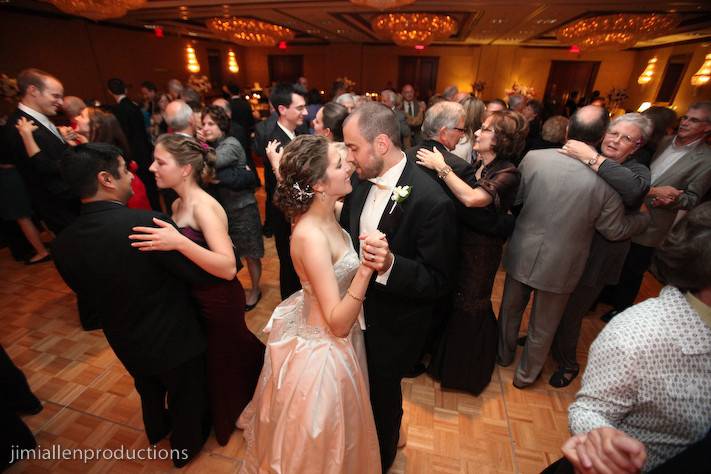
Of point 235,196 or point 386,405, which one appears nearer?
point 386,405

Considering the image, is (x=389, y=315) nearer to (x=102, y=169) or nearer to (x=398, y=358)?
(x=398, y=358)

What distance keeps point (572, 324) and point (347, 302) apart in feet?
6.48

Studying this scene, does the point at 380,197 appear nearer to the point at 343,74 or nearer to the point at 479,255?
the point at 479,255

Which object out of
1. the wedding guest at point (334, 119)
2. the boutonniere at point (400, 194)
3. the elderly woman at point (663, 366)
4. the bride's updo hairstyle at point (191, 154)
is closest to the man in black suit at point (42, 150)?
the bride's updo hairstyle at point (191, 154)

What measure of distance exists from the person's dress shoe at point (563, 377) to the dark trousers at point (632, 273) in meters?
1.00

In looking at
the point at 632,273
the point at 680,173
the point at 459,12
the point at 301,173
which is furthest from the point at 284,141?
the point at 459,12

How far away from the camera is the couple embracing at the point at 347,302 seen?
4.34ft

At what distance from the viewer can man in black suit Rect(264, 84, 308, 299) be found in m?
2.89

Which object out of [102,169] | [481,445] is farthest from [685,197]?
[102,169]

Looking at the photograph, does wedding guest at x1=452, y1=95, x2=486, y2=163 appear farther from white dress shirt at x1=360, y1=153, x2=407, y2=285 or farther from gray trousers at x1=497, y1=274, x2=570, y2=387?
white dress shirt at x1=360, y1=153, x2=407, y2=285

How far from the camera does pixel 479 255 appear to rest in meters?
2.00

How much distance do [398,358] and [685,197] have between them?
8.57 feet

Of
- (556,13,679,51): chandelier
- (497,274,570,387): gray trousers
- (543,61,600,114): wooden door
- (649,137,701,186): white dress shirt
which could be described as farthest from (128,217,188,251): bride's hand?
(543,61,600,114): wooden door

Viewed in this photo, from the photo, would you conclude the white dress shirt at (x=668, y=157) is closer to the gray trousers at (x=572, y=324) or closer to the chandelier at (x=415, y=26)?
the gray trousers at (x=572, y=324)
